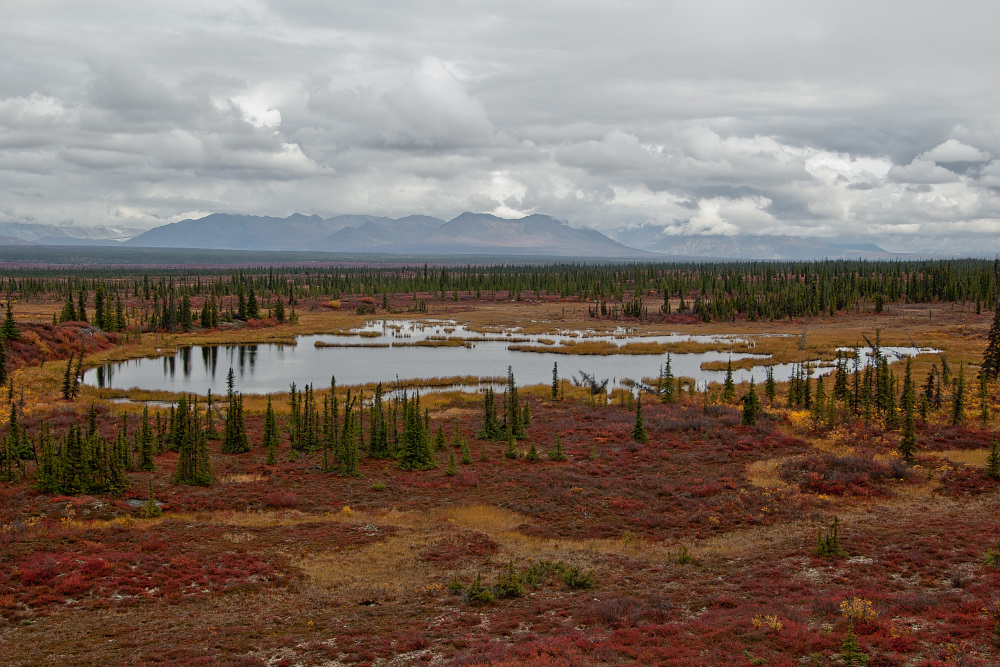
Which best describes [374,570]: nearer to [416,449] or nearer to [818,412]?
[416,449]

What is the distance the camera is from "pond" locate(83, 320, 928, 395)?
7062 centimetres

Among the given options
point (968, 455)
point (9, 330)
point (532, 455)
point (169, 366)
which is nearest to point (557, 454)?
point (532, 455)

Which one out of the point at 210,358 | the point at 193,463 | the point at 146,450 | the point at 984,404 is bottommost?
the point at 193,463

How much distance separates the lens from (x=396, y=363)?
82125mm

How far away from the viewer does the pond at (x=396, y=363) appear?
70625 mm

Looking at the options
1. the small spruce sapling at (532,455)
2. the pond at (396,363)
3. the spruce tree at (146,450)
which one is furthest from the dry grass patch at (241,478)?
the pond at (396,363)

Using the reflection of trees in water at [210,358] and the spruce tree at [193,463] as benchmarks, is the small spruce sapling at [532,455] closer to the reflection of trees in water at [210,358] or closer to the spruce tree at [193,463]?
the spruce tree at [193,463]

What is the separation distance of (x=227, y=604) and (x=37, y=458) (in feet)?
64.3

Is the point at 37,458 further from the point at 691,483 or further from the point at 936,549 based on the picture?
the point at 936,549

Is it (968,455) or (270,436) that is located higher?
(270,436)

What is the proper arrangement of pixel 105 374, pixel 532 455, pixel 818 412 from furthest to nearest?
pixel 105 374, pixel 818 412, pixel 532 455

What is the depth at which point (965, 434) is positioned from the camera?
134 feet

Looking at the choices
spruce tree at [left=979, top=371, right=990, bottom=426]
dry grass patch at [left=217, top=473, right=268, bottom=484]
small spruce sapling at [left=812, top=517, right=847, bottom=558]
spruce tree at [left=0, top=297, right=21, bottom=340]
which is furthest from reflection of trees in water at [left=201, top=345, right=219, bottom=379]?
spruce tree at [left=979, top=371, right=990, bottom=426]

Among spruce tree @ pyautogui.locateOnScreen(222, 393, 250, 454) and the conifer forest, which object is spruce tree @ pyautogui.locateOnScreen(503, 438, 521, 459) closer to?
the conifer forest
